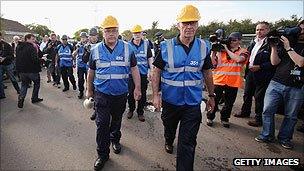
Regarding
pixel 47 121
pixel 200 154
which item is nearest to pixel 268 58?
pixel 200 154

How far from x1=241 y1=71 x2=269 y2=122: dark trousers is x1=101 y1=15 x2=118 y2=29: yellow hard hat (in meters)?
3.57

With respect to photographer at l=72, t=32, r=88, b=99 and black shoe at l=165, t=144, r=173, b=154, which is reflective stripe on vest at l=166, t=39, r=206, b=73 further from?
photographer at l=72, t=32, r=88, b=99

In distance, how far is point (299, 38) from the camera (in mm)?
4223

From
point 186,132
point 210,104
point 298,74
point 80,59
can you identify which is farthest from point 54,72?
point 298,74

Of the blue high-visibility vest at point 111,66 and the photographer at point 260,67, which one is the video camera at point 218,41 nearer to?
the photographer at point 260,67

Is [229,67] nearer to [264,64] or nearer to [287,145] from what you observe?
[264,64]

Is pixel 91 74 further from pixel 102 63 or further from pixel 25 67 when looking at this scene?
pixel 25 67

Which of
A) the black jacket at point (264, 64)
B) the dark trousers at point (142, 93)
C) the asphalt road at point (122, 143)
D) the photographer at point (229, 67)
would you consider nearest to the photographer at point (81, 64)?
the asphalt road at point (122, 143)

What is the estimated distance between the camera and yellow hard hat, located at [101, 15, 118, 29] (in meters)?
3.75

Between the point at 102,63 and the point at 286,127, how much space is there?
3.39 meters

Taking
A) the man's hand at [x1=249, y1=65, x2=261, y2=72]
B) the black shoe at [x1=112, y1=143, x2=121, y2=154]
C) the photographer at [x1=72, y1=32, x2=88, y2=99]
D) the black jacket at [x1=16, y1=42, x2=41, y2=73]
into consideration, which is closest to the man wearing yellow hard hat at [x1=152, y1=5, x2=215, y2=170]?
the black shoe at [x1=112, y1=143, x2=121, y2=154]

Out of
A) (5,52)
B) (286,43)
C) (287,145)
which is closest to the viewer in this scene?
(286,43)

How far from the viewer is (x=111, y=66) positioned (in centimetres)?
383

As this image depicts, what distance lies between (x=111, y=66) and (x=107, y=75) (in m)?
0.15
